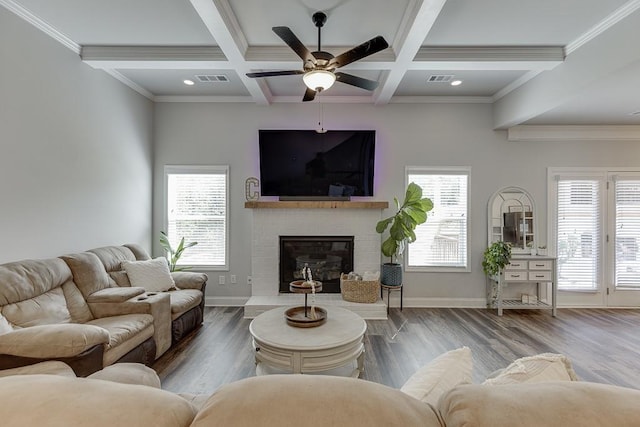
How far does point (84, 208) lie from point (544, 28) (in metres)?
5.20

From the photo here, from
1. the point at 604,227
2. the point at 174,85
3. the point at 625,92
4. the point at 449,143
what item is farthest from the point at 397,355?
the point at 174,85

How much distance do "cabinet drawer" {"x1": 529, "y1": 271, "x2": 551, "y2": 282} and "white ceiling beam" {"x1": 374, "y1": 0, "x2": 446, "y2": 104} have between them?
3377mm

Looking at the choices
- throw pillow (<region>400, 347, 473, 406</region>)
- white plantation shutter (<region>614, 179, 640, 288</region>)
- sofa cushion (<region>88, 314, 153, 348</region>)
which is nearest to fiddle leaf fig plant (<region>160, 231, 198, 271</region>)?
sofa cushion (<region>88, 314, 153, 348</region>)

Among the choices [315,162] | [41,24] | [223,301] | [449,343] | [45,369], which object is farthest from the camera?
[223,301]

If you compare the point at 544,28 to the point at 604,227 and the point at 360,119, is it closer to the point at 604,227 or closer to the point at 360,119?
the point at 360,119

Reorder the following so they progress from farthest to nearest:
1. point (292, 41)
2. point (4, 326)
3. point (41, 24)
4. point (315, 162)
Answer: point (315, 162) → point (41, 24) → point (292, 41) → point (4, 326)

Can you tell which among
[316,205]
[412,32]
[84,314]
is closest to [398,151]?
[316,205]

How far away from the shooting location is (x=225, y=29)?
2.70 metres

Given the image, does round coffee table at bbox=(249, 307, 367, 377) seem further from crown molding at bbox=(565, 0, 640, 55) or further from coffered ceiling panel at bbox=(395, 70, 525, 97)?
crown molding at bbox=(565, 0, 640, 55)

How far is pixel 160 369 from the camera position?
2.84 m

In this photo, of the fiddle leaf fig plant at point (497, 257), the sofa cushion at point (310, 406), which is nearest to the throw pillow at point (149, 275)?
the sofa cushion at point (310, 406)

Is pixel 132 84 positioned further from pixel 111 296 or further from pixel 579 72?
pixel 579 72

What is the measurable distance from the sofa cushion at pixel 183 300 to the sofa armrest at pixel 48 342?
130 centimetres

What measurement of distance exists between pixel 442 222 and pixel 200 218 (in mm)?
3893
